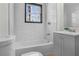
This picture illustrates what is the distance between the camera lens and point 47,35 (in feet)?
3.63

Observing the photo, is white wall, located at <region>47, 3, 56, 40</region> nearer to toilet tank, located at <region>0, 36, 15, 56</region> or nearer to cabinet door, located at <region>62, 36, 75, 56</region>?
cabinet door, located at <region>62, 36, 75, 56</region>

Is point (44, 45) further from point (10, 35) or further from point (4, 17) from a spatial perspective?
point (4, 17)

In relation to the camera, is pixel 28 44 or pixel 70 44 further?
pixel 28 44

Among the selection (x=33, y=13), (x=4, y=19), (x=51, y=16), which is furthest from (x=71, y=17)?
(x=4, y=19)

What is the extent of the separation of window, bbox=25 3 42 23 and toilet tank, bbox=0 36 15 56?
28 cm

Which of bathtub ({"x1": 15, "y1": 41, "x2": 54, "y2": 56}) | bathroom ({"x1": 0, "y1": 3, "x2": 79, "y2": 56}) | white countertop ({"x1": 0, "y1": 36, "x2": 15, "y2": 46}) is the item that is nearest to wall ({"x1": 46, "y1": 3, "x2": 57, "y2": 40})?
bathroom ({"x1": 0, "y1": 3, "x2": 79, "y2": 56})

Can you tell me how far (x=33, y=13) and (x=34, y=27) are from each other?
188mm

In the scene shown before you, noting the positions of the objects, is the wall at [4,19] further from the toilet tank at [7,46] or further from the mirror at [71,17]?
the mirror at [71,17]

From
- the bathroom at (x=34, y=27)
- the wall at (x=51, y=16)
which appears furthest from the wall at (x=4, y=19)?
the wall at (x=51, y=16)

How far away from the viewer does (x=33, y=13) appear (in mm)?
1009

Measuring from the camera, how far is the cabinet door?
0.92m

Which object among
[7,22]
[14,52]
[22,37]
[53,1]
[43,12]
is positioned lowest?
[14,52]

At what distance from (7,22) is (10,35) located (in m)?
0.14

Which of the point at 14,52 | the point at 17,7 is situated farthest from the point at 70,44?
the point at 17,7
